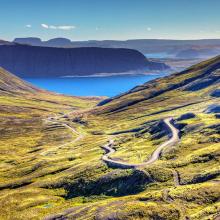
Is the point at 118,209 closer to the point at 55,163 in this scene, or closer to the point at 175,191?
the point at 175,191

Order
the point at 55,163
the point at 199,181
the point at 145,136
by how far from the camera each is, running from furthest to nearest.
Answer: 1. the point at 145,136
2. the point at 55,163
3. the point at 199,181

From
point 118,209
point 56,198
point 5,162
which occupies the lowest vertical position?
point 5,162

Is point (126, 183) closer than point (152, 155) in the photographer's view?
Yes

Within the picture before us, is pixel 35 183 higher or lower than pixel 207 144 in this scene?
lower

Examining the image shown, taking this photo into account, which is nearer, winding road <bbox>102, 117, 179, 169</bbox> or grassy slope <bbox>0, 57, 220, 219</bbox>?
grassy slope <bbox>0, 57, 220, 219</bbox>

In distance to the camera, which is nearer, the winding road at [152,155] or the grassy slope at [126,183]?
the grassy slope at [126,183]

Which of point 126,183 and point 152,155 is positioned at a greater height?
point 152,155

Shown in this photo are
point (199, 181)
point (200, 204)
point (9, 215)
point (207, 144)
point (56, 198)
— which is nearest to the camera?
point (200, 204)

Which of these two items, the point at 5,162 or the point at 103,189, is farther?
the point at 5,162

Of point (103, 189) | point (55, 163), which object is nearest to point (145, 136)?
point (55, 163)
